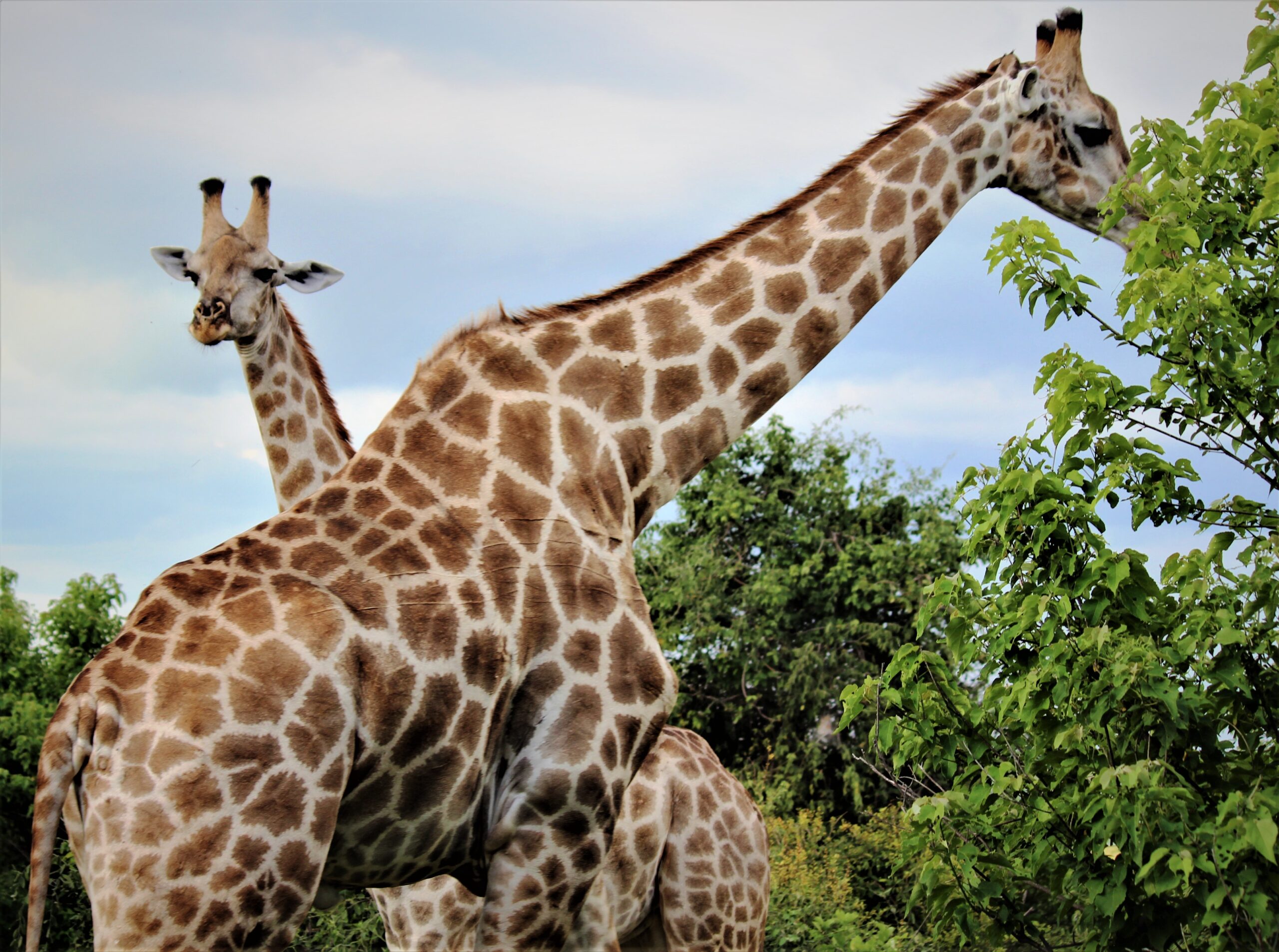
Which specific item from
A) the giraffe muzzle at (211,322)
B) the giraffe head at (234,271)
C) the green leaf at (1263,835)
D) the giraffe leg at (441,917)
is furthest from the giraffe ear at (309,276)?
the green leaf at (1263,835)

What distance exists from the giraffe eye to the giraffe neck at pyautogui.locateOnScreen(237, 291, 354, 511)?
467 cm

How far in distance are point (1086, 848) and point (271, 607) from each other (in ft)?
11.5

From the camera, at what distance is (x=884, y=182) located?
5.22 meters

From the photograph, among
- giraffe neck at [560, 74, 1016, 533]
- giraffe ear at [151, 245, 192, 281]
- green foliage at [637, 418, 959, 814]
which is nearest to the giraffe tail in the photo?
Result: giraffe neck at [560, 74, 1016, 533]

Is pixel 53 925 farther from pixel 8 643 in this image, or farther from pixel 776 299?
pixel 776 299

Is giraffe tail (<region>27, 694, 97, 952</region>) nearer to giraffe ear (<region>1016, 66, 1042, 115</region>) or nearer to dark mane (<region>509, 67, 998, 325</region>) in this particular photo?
dark mane (<region>509, 67, 998, 325</region>)

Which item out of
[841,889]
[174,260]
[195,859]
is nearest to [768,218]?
[195,859]

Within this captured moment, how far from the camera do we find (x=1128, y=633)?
4.96 meters

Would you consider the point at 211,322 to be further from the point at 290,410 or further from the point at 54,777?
the point at 54,777

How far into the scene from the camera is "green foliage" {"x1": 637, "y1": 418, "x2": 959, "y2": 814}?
16297 mm

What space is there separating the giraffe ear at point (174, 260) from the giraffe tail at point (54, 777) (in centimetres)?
487

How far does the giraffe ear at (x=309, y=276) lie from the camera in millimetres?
7695

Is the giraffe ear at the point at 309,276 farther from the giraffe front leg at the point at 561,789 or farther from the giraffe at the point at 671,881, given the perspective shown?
the giraffe front leg at the point at 561,789

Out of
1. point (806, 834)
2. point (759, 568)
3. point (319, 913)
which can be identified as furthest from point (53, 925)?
point (759, 568)
